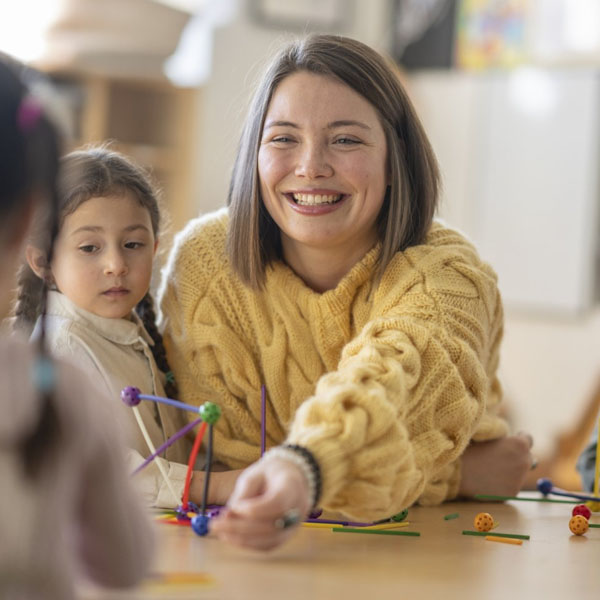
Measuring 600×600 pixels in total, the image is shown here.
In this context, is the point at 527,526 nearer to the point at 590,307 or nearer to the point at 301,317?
the point at 301,317

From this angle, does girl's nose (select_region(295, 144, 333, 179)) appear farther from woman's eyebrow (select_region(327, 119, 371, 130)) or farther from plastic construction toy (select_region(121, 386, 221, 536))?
plastic construction toy (select_region(121, 386, 221, 536))

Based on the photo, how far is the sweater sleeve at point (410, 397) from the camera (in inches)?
41.4

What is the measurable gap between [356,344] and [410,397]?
0.35 feet

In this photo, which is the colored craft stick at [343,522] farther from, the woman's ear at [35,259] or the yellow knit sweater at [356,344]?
the woman's ear at [35,259]

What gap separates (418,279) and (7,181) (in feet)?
2.64

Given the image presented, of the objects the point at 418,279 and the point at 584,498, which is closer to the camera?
the point at 418,279

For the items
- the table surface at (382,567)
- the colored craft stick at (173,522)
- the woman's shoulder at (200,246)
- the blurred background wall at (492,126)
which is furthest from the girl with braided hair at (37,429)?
the blurred background wall at (492,126)

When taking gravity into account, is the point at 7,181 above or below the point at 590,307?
below

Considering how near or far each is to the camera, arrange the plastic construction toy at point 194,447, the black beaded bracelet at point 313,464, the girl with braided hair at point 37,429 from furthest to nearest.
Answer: the plastic construction toy at point 194,447, the black beaded bracelet at point 313,464, the girl with braided hair at point 37,429

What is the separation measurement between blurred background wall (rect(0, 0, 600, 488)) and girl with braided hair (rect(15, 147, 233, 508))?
2.76 m

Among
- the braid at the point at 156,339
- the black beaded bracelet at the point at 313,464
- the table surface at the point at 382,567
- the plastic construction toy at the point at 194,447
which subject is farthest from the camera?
the braid at the point at 156,339

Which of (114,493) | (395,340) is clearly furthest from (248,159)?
(114,493)

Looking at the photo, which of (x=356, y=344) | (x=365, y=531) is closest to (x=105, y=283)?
(x=356, y=344)

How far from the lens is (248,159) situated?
153 cm
